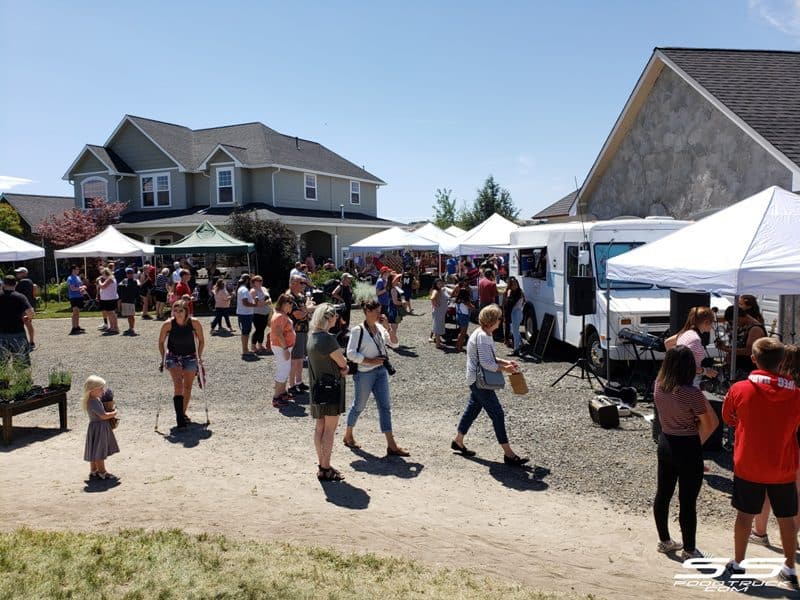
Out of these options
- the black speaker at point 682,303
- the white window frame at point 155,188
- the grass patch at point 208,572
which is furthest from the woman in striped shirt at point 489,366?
the white window frame at point 155,188

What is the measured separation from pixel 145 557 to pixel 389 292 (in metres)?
9.27

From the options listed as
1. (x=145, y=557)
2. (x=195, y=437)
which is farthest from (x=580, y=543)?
(x=195, y=437)

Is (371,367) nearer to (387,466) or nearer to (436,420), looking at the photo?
(387,466)

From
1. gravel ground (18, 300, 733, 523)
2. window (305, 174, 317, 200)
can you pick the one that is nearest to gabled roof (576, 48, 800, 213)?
gravel ground (18, 300, 733, 523)

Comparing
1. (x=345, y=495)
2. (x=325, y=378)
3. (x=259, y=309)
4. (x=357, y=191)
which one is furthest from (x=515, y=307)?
(x=357, y=191)

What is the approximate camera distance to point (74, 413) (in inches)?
356

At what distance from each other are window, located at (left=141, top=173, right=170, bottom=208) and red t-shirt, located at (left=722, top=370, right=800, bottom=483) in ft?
102

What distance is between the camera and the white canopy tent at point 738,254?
6176 millimetres

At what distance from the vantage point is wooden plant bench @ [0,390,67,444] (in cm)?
754

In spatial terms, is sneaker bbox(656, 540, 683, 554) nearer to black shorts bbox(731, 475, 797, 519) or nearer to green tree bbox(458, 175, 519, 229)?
black shorts bbox(731, 475, 797, 519)

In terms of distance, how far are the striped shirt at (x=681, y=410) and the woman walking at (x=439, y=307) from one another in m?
8.95

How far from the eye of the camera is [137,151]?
32.3 metres

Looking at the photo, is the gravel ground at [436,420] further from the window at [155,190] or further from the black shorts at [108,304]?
the window at [155,190]

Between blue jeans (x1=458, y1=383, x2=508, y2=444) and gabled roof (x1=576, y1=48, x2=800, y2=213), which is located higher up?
gabled roof (x1=576, y1=48, x2=800, y2=213)
